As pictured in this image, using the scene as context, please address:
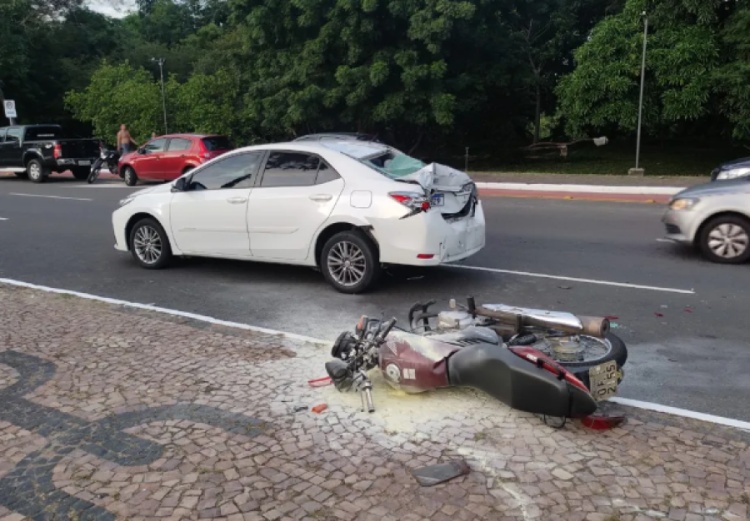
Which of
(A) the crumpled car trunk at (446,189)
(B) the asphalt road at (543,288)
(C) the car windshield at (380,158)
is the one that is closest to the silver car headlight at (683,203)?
(B) the asphalt road at (543,288)

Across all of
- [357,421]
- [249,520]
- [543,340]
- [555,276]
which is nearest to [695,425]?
[543,340]

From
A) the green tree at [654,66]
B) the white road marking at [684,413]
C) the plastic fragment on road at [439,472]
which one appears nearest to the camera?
the plastic fragment on road at [439,472]

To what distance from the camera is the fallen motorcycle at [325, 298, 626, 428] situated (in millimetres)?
4340

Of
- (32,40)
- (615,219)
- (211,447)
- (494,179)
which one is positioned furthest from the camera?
(32,40)

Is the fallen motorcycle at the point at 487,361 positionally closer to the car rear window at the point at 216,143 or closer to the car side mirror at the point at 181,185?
the car side mirror at the point at 181,185

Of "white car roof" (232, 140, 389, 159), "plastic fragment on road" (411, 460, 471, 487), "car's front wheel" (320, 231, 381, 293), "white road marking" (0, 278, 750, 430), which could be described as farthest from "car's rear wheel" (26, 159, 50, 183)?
"plastic fragment on road" (411, 460, 471, 487)

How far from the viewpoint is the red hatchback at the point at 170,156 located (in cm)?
2141

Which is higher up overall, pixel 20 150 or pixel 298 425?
pixel 20 150

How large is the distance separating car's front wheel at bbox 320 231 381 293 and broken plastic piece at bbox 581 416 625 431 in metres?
3.62

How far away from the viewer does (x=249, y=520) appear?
3.55 m

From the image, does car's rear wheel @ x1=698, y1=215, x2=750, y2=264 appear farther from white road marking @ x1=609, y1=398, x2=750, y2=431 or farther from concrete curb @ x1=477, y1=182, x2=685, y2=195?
concrete curb @ x1=477, y1=182, x2=685, y2=195

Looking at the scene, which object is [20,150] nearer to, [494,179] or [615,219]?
[494,179]

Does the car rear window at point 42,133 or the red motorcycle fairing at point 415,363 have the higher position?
the car rear window at point 42,133

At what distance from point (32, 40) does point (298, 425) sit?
121 ft
